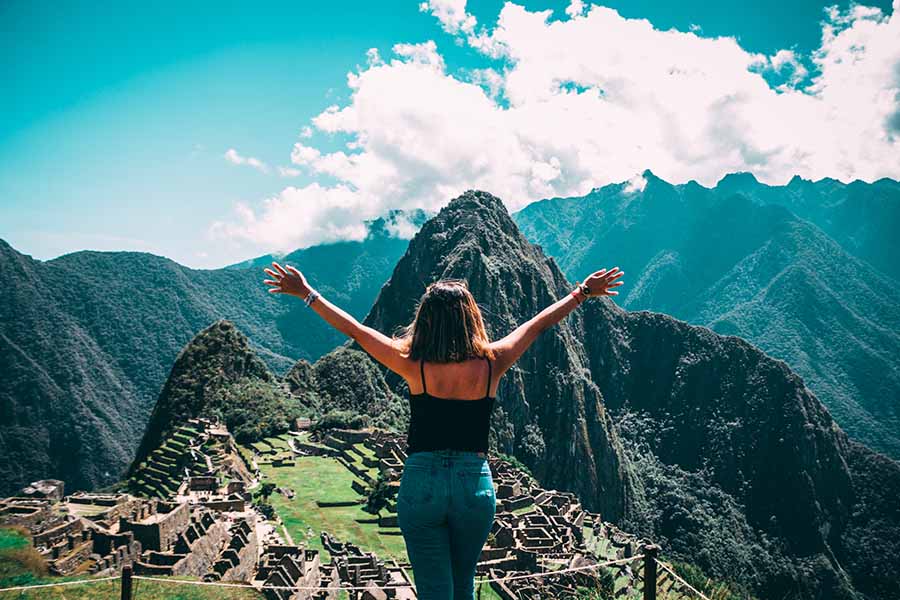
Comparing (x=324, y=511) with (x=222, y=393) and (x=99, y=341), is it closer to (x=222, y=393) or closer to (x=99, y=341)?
(x=222, y=393)

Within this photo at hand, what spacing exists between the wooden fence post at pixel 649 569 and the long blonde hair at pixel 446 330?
2.37 meters

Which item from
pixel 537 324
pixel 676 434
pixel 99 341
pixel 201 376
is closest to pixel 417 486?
pixel 537 324

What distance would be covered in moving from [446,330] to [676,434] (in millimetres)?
115346

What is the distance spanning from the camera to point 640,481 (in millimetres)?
96625

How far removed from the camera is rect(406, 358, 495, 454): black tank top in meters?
2.81

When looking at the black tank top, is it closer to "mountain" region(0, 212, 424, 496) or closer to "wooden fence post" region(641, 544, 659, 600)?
"wooden fence post" region(641, 544, 659, 600)

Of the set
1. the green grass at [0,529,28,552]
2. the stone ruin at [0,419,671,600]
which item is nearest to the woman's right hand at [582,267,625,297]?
the stone ruin at [0,419,671,600]

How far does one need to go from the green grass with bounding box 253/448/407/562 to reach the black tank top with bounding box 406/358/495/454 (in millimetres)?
20996

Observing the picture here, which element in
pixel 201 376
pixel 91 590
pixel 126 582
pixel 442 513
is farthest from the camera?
pixel 201 376

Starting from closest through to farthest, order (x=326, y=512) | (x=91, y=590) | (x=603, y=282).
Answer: (x=603, y=282)
(x=91, y=590)
(x=326, y=512)

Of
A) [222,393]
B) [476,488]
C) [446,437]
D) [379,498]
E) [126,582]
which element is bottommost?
[379,498]

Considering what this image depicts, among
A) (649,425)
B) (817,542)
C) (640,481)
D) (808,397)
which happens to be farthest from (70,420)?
(808,397)

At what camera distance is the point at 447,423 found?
281 cm

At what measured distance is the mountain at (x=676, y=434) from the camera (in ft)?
268
